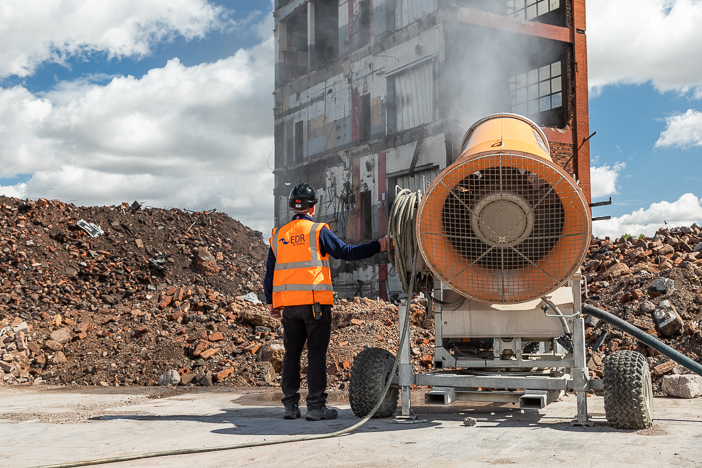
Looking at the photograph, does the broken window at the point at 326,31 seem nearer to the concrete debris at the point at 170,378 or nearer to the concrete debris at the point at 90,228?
the concrete debris at the point at 90,228

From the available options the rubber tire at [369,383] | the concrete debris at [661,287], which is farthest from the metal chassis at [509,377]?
the concrete debris at [661,287]

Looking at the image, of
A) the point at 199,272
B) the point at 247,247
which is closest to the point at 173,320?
the point at 199,272

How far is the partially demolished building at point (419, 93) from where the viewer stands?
1789 cm

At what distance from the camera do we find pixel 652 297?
975 cm

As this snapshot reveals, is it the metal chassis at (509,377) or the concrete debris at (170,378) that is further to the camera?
the concrete debris at (170,378)

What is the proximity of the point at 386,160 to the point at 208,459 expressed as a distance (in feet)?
55.1

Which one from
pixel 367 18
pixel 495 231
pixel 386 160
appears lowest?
pixel 495 231

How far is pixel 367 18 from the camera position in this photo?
69.9ft

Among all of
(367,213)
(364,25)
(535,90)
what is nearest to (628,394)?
(535,90)

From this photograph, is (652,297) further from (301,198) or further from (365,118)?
(365,118)

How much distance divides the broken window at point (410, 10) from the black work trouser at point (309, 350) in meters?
14.7

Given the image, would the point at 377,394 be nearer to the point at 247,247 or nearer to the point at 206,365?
the point at 206,365

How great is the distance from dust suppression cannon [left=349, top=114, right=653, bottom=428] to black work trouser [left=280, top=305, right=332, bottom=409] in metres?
0.30

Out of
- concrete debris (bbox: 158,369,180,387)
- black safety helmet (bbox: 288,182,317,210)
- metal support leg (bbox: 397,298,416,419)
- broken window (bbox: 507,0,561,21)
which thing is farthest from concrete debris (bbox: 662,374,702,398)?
broken window (bbox: 507,0,561,21)
